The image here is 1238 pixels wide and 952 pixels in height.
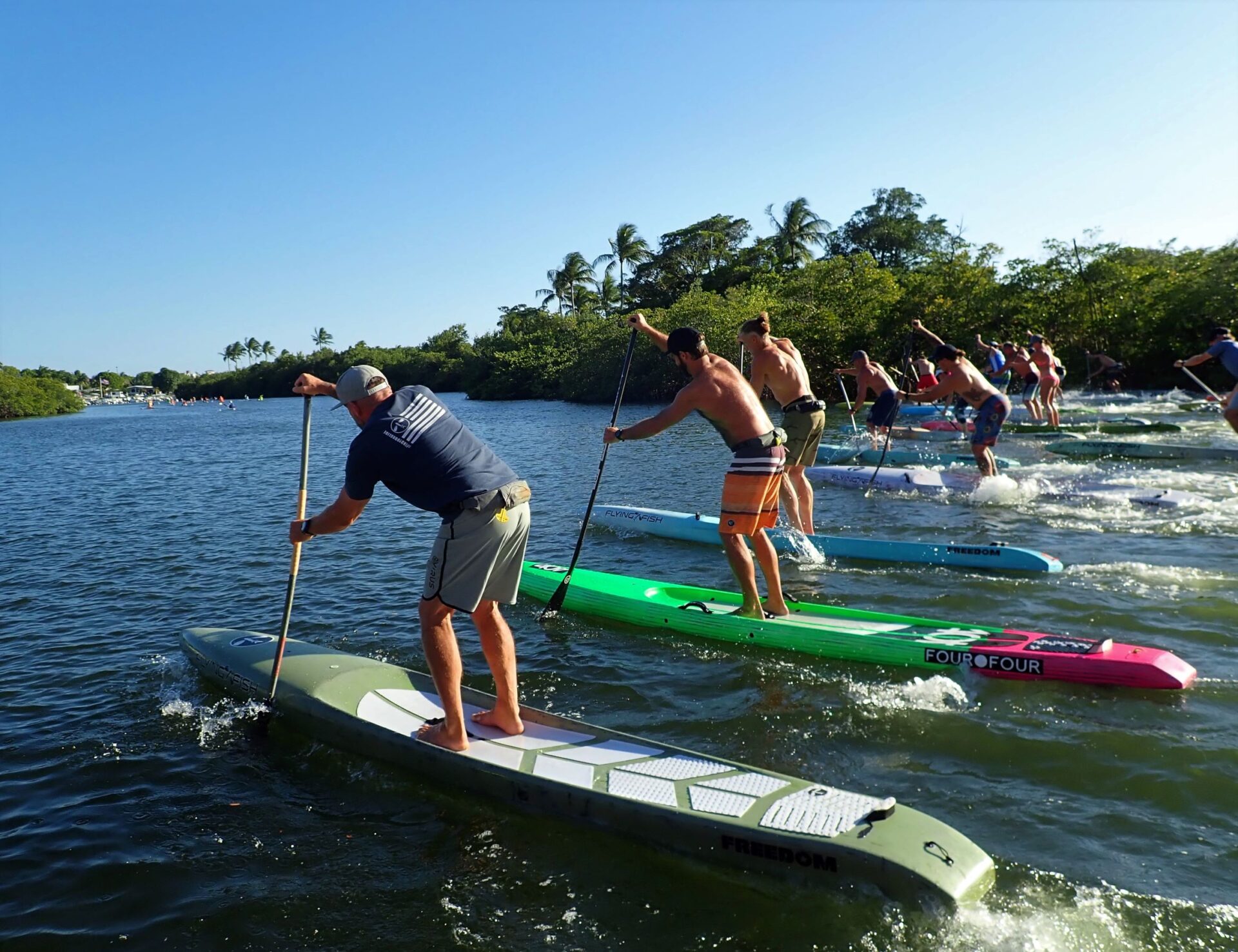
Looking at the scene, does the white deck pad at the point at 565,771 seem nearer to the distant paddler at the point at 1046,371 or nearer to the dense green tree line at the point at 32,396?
the distant paddler at the point at 1046,371

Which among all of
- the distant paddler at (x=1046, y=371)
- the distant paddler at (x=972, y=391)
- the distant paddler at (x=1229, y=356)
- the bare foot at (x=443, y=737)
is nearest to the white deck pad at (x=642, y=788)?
the bare foot at (x=443, y=737)

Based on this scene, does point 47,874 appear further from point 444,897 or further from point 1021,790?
point 1021,790

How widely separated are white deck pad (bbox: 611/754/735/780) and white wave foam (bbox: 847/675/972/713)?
1816mm

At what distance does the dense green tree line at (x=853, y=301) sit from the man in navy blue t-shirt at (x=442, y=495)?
110 ft

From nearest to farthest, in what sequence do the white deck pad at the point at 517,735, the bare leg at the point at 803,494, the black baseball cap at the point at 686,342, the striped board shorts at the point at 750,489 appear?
1. the white deck pad at the point at 517,735
2. the black baseball cap at the point at 686,342
3. the striped board shorts at the point at 750,489
4. the bare leg at the point at 803,494

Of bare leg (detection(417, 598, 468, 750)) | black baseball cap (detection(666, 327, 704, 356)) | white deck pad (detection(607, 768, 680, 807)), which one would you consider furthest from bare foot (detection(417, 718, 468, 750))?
black baseball cap (detection(666, 327, 704, 356))

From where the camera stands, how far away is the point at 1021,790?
15.0 feet

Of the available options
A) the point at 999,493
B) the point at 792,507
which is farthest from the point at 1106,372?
the point at 792,507

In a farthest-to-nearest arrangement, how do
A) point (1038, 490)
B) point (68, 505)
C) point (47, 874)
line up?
point (68, 505) → point (1038, 490) → point (47, 874)

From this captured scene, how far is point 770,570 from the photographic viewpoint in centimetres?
683

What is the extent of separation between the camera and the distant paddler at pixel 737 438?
6410mm

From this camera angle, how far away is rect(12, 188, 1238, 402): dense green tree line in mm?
32781

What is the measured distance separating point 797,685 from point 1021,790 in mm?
1845

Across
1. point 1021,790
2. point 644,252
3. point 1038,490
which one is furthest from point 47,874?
point 644,252
